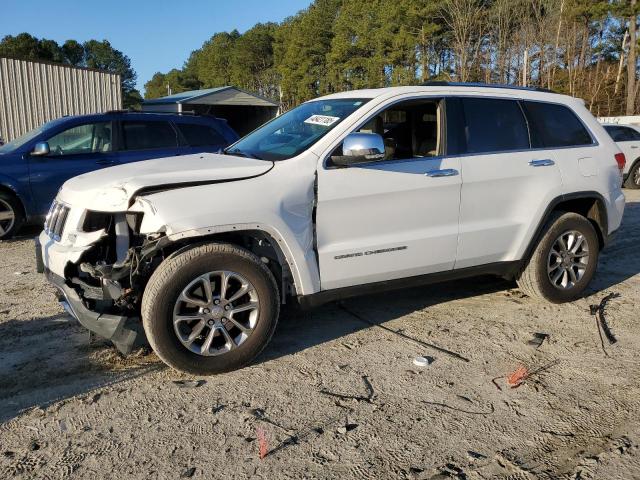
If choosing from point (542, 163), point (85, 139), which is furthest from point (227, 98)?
point (542, 163)

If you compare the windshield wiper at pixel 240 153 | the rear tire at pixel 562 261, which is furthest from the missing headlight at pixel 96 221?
the rear tire at pixel 562 261

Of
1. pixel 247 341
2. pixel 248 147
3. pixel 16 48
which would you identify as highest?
pixel 16 48

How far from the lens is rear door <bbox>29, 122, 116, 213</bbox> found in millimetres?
8094

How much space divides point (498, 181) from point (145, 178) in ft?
9.05

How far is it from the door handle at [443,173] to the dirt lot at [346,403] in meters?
1.23

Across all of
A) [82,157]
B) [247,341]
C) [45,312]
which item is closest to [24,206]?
[82,157]

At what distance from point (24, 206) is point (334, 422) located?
659cm

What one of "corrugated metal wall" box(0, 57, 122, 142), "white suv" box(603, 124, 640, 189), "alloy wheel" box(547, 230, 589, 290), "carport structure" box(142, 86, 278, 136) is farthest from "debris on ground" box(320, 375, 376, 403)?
"carport structure" box(142, 86, 278, 136)

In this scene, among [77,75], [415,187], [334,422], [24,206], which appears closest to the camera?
[334,422]

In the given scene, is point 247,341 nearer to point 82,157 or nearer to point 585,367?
point 585,367

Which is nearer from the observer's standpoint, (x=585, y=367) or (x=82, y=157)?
(x=585, y=367)

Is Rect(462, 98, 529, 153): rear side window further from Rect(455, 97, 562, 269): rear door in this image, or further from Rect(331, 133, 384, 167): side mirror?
Rect(331, 133, 384, 167): side mirror

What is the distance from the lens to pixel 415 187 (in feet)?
14.2

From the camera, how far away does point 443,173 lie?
4438mm
